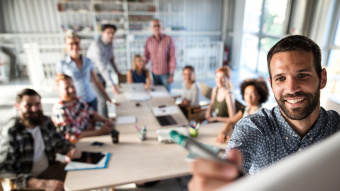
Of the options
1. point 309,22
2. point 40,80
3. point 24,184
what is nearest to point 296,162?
point 24,184

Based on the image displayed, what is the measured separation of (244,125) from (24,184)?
1.63m

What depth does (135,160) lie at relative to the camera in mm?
1662

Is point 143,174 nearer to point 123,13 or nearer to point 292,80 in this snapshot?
point 292,80

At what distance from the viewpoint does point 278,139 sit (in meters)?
0.84

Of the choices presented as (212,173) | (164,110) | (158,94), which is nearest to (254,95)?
(164,110)

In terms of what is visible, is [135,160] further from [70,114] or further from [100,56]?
[100,56]

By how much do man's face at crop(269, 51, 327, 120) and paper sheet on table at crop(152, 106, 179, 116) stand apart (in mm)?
1773

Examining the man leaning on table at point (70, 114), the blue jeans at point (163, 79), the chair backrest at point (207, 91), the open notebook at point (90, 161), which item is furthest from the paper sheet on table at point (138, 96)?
the open notebook at point (90, 161)

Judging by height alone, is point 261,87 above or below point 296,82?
below

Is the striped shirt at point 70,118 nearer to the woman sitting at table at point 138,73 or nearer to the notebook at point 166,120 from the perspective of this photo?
the notebook at point 166,120

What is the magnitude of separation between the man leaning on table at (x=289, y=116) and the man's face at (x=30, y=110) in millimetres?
1641

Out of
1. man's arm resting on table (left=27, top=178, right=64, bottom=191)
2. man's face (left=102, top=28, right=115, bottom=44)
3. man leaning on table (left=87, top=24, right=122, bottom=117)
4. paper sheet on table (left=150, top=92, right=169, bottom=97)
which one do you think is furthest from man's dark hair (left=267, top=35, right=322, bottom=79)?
man's face (left=102, top=28, right=115, bottom=44)

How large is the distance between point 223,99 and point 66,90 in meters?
1.81

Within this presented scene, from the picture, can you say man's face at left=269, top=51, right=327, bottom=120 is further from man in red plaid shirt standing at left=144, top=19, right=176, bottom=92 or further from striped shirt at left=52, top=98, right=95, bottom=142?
man in red plaid shirt standing at left=144, top=19, right=176, bottom=92
